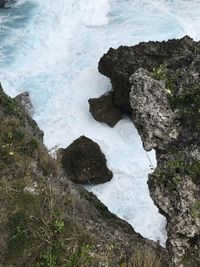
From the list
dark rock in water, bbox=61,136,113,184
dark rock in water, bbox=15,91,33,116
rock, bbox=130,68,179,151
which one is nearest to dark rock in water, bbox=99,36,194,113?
dark rock in water, bbox=61,136,113,184

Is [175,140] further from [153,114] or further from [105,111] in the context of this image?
[105,111]

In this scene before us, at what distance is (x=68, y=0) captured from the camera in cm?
2916

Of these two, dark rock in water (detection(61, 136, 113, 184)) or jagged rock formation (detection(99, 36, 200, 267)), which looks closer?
jagged rock formation (detection(99, 36, 200, 267))

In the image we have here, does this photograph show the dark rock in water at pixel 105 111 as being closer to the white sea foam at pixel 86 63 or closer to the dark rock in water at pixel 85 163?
the white sea foam at pixel 86 63

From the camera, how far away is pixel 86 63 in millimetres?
23250

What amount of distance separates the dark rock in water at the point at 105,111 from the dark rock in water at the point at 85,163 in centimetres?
233

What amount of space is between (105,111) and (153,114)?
10647 mm

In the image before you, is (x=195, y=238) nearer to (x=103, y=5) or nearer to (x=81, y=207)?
(x=81, y=207)

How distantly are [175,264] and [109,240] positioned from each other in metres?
1.31

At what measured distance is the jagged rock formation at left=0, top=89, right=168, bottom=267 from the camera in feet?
27.9

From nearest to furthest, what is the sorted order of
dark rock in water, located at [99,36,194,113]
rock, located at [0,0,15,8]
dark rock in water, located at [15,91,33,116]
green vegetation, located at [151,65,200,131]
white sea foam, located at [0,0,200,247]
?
green vegetation, located at [151,65,200,131] → white sea foam, located at [0,0,200,247] → dark rock in water, located at [99,36,194,113] → dark rock in water, located at [15,91,33,116] → rock, located at [0,0,15,8]

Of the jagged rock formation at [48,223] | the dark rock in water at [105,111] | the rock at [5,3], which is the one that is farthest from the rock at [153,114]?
the rock at [5,3]

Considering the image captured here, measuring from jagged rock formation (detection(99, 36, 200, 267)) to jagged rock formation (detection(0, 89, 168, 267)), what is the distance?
68 centimetres

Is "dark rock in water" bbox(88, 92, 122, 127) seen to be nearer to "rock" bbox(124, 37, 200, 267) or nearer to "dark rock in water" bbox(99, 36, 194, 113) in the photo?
"dark rock in water" bbox(99, 36, 194, 113)
